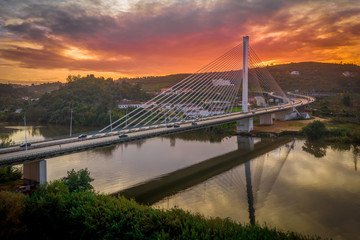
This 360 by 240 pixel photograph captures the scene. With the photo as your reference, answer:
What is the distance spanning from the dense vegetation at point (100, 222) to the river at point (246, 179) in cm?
262

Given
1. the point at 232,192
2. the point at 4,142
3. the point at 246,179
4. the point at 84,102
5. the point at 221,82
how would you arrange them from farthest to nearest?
the point at 84,102 < the point at 221,82 < the point at 4,142 < the point at 246,179 < the point at 232,192

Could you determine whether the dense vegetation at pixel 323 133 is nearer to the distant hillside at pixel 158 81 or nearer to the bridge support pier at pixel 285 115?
the bridge support pier at pixel 285 115

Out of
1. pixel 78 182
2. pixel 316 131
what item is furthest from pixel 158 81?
Answer: pixel 78 182

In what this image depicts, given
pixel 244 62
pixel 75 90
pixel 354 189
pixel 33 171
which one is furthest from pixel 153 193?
pixel 75 90

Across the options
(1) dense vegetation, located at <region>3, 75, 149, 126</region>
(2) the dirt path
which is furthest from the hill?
(2) the dirt path

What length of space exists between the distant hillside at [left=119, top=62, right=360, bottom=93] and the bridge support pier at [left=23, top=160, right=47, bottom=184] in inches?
1836

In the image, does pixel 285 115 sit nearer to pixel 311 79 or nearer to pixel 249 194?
pixel 249 194

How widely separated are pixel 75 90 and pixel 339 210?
4044 centimetres

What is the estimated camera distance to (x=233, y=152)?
18.3 meters

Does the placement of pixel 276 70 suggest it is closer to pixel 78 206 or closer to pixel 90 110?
pixel 90 110

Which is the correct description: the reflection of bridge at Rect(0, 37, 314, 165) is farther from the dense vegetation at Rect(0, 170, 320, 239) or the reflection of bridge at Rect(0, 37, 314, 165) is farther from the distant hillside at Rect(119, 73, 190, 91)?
the distant hillside at Rect(119, 73, 190, 91)

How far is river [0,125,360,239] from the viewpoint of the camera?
891cm

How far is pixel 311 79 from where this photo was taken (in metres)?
60.1

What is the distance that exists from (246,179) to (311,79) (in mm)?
54922
